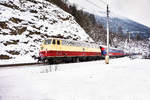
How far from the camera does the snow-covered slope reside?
21.3 m

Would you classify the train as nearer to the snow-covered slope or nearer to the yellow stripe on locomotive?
the yellow stripe on locomotive

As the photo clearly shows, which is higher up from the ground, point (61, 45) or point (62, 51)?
point (61, 45)

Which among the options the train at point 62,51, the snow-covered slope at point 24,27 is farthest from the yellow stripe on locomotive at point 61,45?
the snow-covered slope at point 24,27

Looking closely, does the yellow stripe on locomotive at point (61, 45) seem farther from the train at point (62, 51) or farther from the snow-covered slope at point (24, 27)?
the snow-covered slope at point (24, 27)

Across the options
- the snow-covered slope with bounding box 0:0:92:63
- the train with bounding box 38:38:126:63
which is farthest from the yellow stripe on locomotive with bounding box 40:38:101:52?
the snow-covered slope with bounding box 0:0:92:63

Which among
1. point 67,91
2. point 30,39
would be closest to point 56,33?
point 30,39

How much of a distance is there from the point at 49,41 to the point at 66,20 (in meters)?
30.7

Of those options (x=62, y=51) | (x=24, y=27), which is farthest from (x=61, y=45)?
(x=24, y=27)

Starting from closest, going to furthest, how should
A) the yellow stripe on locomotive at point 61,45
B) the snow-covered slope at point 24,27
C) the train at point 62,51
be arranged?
1. the train at point 62,51
2. the yellow stripe on locomotive at point 61,45
3. the snow-covered slope at point 24,27

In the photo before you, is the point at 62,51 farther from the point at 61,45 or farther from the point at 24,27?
the point at 24,27

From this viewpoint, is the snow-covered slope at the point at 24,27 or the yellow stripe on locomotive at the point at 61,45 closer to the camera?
the yellow stripe on locomotive at the point at 61,45

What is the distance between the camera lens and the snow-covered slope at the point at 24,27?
21292mm

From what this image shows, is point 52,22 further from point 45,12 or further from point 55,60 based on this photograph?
point 55,60

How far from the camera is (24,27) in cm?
2781
